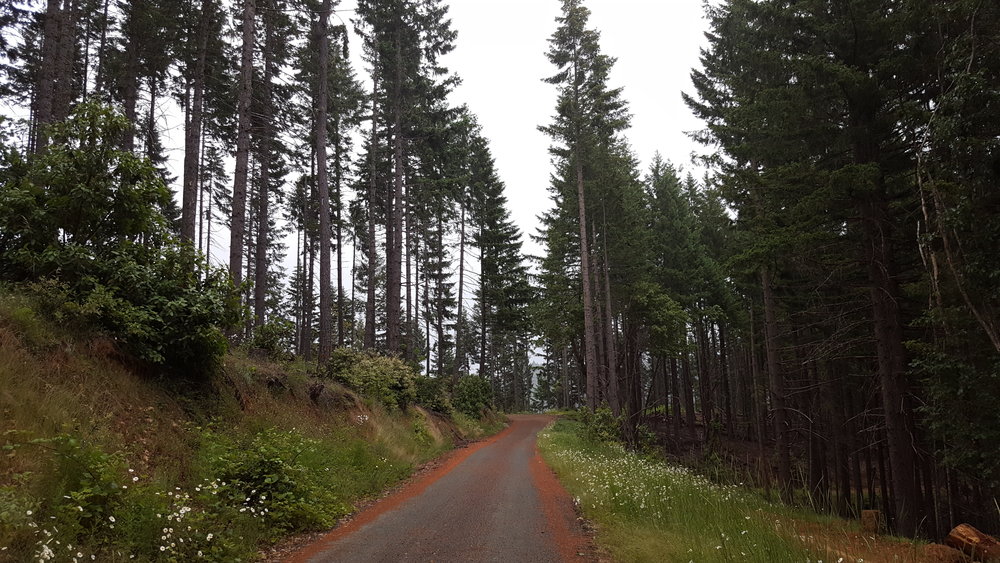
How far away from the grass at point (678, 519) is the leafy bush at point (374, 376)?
289 inches

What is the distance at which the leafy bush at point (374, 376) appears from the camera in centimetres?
1458

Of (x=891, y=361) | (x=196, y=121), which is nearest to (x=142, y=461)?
(x=891, y=361)

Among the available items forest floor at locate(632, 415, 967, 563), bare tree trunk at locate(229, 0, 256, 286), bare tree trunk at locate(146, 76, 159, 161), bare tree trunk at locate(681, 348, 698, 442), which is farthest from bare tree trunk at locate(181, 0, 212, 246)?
bare tree trunk at locate(681, 348, 698, 442)

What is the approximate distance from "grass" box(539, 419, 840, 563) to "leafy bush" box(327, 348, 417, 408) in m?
7.34

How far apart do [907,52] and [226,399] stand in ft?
47.5

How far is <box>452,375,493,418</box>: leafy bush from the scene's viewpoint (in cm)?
2683

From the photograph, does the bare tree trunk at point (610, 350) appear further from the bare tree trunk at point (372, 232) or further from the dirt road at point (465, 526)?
the bare tree trunk at point (372, 232)

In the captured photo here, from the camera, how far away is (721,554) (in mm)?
4445

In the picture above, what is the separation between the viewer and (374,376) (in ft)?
49.3

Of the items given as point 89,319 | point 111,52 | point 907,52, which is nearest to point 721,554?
point 89,319

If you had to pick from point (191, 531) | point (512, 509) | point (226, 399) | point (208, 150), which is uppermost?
point (208, 150)

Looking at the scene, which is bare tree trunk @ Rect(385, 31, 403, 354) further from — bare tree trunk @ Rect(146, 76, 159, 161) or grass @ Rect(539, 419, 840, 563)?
grass @ Rect(539, 419, 840, 563)

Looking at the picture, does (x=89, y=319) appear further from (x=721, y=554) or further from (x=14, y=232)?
(x=721, y=554)

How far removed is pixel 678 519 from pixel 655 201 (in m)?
25.5
